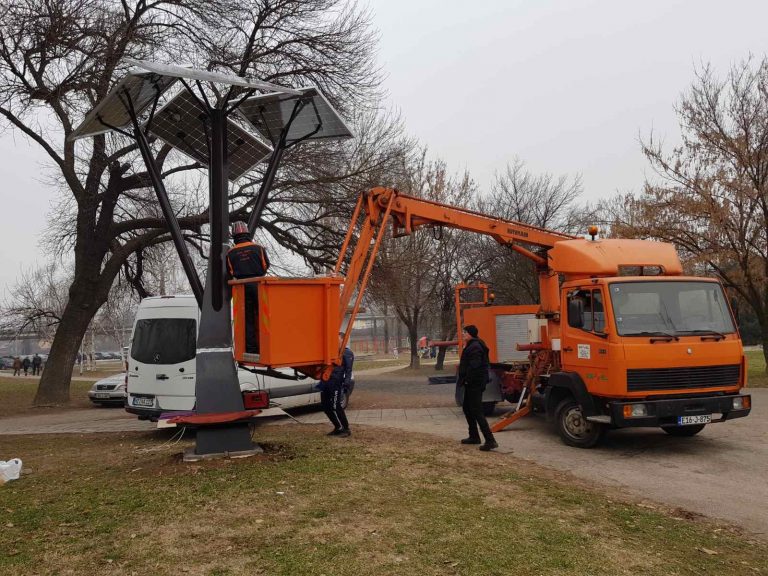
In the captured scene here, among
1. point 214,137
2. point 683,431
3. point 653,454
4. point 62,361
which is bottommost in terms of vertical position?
point 653,454

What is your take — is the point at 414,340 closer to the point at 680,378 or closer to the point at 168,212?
the point at 680,378

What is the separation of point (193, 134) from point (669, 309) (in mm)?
7439

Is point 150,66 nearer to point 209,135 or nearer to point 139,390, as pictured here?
point 209,135

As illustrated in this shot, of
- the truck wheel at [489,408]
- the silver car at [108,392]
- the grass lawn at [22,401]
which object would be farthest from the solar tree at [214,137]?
the grass lawn at [22,401]

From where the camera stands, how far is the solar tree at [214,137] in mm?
7289

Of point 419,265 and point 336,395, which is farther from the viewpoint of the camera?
point 419,265

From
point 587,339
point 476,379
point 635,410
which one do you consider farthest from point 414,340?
point 635,410

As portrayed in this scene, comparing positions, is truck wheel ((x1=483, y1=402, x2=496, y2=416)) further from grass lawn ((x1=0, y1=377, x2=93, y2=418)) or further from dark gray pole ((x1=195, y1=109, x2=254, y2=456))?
grass lawn ((x1=0, y1=377, x2=93, y2=418))

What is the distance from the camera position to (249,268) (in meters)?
7.01

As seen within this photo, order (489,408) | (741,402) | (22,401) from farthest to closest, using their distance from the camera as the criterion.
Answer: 1. (22,401)
2. (489,408)
3. (741,402)

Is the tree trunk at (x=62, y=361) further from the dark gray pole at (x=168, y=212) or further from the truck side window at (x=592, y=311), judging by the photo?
the truck side window at (x=592, y=311)

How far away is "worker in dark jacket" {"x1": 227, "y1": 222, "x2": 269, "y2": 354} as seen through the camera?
6660 mm

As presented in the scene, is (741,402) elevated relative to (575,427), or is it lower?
elevated

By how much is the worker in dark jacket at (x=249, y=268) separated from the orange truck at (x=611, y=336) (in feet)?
0.41
